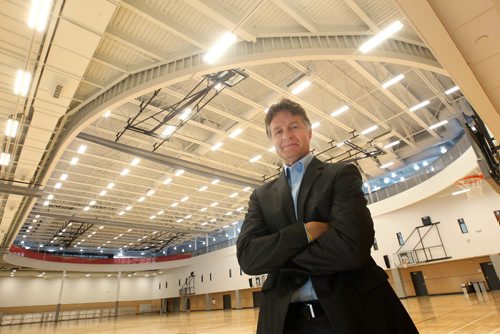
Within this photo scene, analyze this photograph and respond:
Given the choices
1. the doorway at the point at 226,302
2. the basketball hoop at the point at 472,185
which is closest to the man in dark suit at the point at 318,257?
the basketball hoop at the point at 472,185

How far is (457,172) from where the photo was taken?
15.9m

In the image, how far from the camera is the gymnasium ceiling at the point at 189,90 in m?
9.02

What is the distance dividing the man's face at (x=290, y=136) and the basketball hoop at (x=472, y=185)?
15.9 meters

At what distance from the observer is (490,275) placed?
18891 millimetres

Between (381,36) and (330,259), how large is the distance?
9765mm

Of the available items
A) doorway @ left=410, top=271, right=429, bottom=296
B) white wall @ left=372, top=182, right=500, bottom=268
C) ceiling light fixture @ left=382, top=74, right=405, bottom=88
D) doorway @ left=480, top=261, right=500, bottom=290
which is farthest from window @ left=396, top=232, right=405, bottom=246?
ceiling light fixture @ left=382, top=74, right=405, bottom=88

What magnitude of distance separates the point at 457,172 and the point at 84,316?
42537mm

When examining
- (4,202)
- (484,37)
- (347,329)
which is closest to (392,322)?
(347,329)

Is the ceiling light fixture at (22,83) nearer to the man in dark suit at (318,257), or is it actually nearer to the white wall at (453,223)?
the man in dark suit at (318,257)

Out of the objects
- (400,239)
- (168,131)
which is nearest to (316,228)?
(168,131)

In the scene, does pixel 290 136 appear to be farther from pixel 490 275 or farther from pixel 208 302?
pixel 208 302

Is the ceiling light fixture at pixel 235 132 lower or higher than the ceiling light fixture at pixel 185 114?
higher

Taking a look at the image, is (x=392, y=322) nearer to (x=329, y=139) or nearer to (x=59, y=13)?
(x=59, y=13)

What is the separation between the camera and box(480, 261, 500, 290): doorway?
18.7 m
